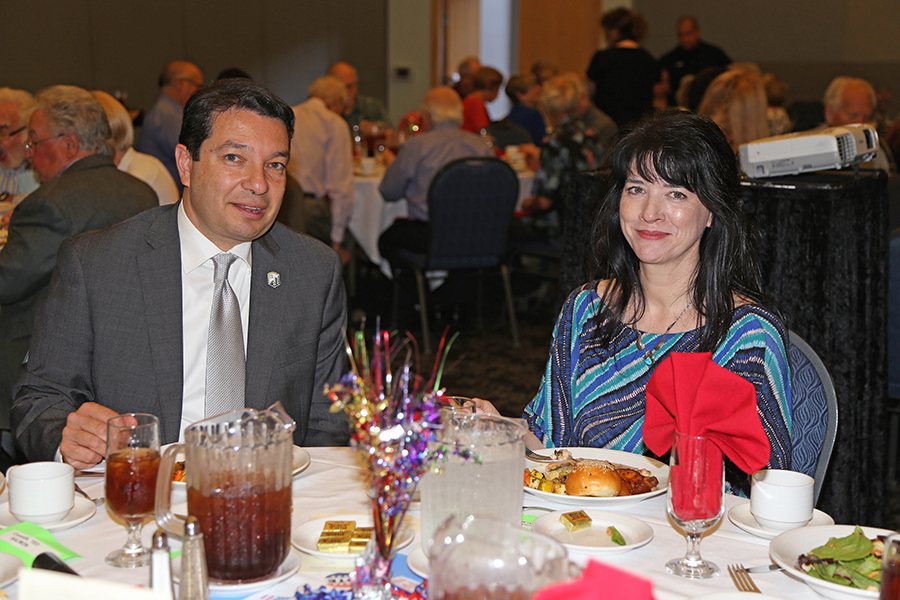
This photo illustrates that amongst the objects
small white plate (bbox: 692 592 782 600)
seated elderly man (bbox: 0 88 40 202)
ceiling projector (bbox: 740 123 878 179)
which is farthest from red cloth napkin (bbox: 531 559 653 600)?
seated elderly man (bbox: 0 88 40 202)

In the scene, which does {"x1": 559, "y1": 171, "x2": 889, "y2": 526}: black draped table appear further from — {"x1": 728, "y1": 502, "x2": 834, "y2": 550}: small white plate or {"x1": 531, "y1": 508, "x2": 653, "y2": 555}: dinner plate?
{"x1": 531, "y1": 508, "x2": 653, "y2": 555}: dinner plate

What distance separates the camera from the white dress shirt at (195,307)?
189cm

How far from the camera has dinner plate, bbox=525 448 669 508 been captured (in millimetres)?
1385

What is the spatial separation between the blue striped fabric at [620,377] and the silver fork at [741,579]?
0.56 metres

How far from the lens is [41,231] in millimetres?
2939

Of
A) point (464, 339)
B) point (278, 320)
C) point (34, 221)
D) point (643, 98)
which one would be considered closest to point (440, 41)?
point (643, 98)

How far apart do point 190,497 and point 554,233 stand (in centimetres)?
472

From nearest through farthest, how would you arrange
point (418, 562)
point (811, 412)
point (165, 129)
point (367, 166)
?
point (418, 562) < point (811, 412) < point (165, 129) < point (367, 166)

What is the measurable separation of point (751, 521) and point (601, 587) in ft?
2.42

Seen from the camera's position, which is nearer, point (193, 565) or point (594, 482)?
point (193, 565)

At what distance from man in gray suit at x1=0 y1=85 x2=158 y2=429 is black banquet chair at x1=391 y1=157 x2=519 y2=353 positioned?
2.03 meters

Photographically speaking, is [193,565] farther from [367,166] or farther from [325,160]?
[367,166]

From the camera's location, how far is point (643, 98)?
8875mm

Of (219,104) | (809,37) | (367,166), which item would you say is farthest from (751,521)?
(809,37)
